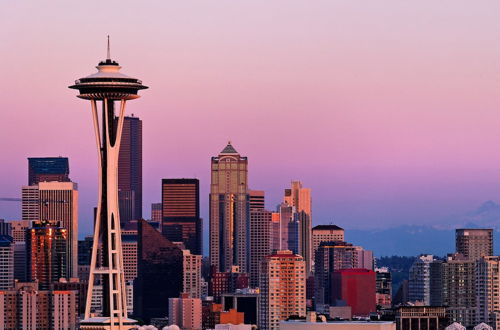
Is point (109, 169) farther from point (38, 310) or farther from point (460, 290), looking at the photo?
point (460, 290)

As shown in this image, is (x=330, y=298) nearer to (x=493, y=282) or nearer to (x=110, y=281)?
(x=493, y=282)

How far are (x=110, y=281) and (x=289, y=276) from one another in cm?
6798

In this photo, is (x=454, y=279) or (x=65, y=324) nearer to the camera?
(x=65, y=324)

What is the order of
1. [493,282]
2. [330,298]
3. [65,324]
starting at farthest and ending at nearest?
[330,298]
[493,282]
[65,324]

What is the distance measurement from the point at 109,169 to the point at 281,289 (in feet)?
220

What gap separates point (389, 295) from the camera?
19962 centimetres

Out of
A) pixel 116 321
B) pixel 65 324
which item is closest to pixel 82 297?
pixel 65 324

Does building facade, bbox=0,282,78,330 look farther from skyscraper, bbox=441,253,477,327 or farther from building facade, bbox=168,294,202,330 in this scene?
skyscraper, bbox=441,253,477,327

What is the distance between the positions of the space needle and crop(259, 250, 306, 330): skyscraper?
52.2 m

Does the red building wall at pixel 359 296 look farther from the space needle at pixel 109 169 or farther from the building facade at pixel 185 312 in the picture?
the space needle at pixel 109 169

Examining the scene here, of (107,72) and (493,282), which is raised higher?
(107,72)

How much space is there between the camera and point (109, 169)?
10619cm

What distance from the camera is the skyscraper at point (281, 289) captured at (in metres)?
166

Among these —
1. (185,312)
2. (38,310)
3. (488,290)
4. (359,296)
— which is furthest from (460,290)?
(38,310)
